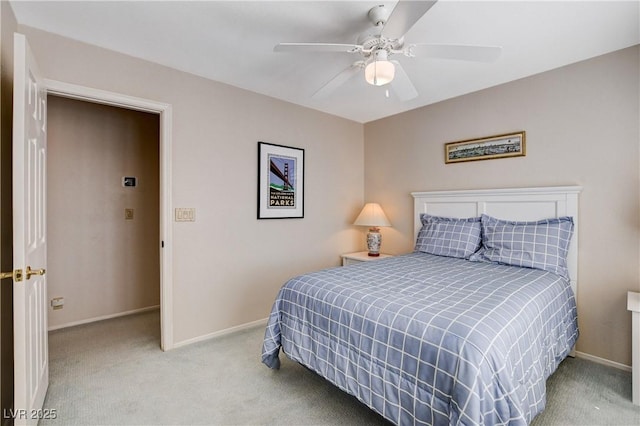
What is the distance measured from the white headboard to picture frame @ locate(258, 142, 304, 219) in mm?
1335

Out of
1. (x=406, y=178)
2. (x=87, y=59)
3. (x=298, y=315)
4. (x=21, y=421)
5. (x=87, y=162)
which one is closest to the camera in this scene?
(x=21, y=421)

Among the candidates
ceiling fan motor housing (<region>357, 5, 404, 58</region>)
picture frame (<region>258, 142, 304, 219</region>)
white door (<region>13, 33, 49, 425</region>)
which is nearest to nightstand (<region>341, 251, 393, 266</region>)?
picture frame (<region>258, 142, 304, 219</region>)

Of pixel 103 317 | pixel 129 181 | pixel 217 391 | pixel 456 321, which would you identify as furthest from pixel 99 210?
pixel 456 321

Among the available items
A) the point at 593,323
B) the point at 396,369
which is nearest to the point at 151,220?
the point at 396,369

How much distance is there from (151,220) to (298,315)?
2610 millimetres


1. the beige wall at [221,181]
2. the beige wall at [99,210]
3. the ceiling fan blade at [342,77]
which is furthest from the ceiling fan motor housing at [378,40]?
the beige wall at [99,210]

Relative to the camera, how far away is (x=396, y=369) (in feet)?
4.81

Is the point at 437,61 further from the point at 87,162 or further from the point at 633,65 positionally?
the point at 87,162

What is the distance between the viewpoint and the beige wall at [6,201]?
5.41 ft

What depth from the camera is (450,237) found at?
2.96 m

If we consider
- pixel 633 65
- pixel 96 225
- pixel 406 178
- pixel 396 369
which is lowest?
pixel 396 369

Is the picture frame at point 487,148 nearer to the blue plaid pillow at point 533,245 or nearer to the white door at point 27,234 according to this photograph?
the blue plaid pillow at point 533,245

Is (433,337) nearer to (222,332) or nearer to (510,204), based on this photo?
Answer: (510,204)

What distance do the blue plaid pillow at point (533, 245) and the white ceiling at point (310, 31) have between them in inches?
51.4
